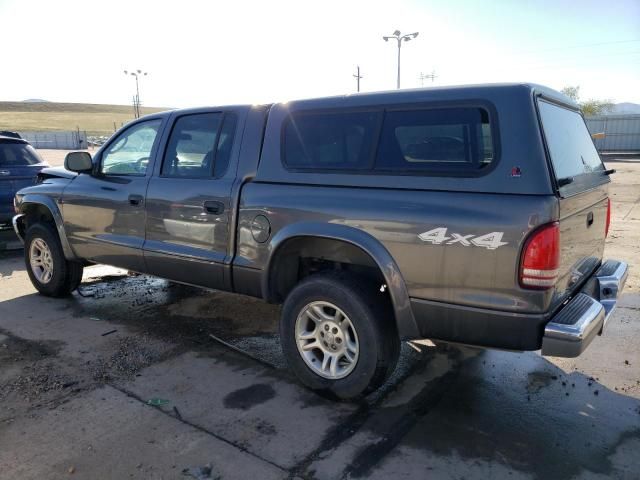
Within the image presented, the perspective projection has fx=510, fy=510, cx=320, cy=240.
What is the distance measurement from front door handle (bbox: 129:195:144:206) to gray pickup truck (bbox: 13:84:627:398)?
2 centimetres

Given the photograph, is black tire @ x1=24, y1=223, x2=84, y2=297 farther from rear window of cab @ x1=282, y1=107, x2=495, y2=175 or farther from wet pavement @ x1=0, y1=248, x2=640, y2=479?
rear window of cab @ x1=282, y1=107, x2=495, y2=175

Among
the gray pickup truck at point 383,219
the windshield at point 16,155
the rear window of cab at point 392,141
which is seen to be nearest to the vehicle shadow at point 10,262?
the windshield at point 16,155

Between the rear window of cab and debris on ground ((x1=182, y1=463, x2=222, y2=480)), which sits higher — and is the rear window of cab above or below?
above

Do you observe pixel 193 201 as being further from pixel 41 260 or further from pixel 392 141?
pixel 41 260

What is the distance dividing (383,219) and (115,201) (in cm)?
273

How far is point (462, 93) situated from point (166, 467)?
2561mm

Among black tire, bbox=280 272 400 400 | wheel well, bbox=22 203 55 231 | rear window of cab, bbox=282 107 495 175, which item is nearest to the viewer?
rear window of cab, bbox=282 107 495 175

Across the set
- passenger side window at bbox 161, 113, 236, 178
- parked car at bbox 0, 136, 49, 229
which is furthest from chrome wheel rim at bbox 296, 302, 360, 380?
parked car at bbox 0, 136, 49, 229

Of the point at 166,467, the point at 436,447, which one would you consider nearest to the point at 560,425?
the point at 436,447

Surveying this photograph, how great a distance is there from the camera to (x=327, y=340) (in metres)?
3.39

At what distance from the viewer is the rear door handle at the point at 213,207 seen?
375 centimetres

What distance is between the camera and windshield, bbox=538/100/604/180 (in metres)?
2.82

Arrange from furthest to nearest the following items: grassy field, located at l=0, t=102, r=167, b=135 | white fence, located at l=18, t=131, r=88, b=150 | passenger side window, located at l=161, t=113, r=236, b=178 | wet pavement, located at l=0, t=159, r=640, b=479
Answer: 1. grassy field, located at l=0, t=102, r=167, b=135
2. white fence, located at l=18, t=131, r=88, b=150
3. passenger side window, located at l=161, t=113, r=236, b=178
4. wet pavement, located at l=0, t=159, r=640, b=479

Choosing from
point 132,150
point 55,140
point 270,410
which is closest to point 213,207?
point 132,150
